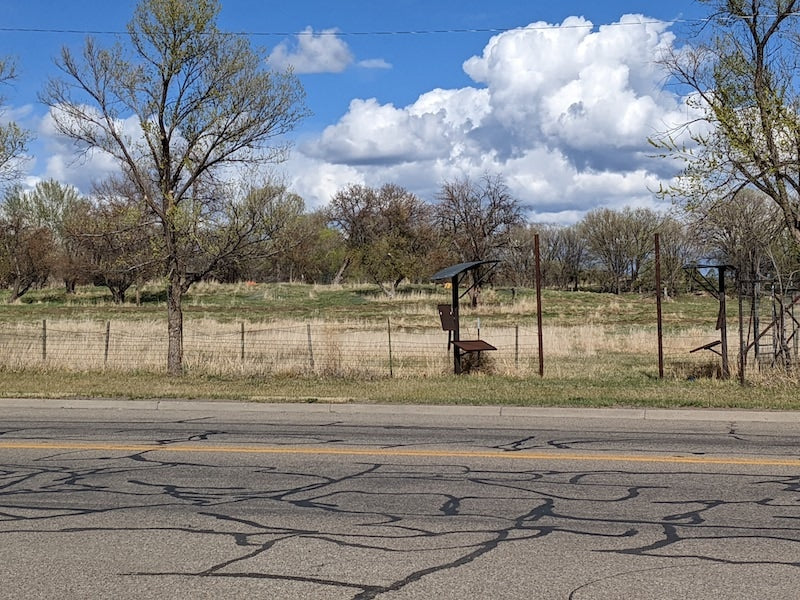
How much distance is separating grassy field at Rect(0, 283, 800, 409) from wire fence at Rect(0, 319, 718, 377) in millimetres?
65

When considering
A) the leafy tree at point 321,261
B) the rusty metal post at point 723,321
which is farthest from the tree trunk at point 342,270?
the rusty metal post at point 723,321

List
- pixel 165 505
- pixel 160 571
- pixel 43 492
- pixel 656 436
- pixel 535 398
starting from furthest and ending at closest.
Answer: pixel 535 398
pixel 656 436
pixel 43 492
pixel 165 505
pixel 160 571

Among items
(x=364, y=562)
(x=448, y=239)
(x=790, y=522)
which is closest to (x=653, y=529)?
(x=790, y=522)

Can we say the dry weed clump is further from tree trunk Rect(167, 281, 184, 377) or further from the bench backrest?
the bench backrest

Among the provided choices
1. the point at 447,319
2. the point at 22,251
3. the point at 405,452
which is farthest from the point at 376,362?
the point at 22,251

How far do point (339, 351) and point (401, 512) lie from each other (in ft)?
44.3

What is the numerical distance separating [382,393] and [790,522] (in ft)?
31.4

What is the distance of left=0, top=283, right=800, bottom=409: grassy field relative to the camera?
15.3 meters

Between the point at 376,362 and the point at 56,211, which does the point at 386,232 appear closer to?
the point at 56,211

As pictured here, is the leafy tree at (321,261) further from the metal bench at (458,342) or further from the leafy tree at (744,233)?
the metal bench at (458,342)

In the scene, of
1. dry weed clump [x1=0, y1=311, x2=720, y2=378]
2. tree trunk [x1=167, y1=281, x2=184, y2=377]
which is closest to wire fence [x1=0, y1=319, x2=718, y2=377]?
dry weed clump [x1=0, y1=311, x2=720, y2=378]

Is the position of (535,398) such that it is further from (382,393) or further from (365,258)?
(365,258)

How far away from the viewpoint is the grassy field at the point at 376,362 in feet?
50.2

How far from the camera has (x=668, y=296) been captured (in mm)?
62656
